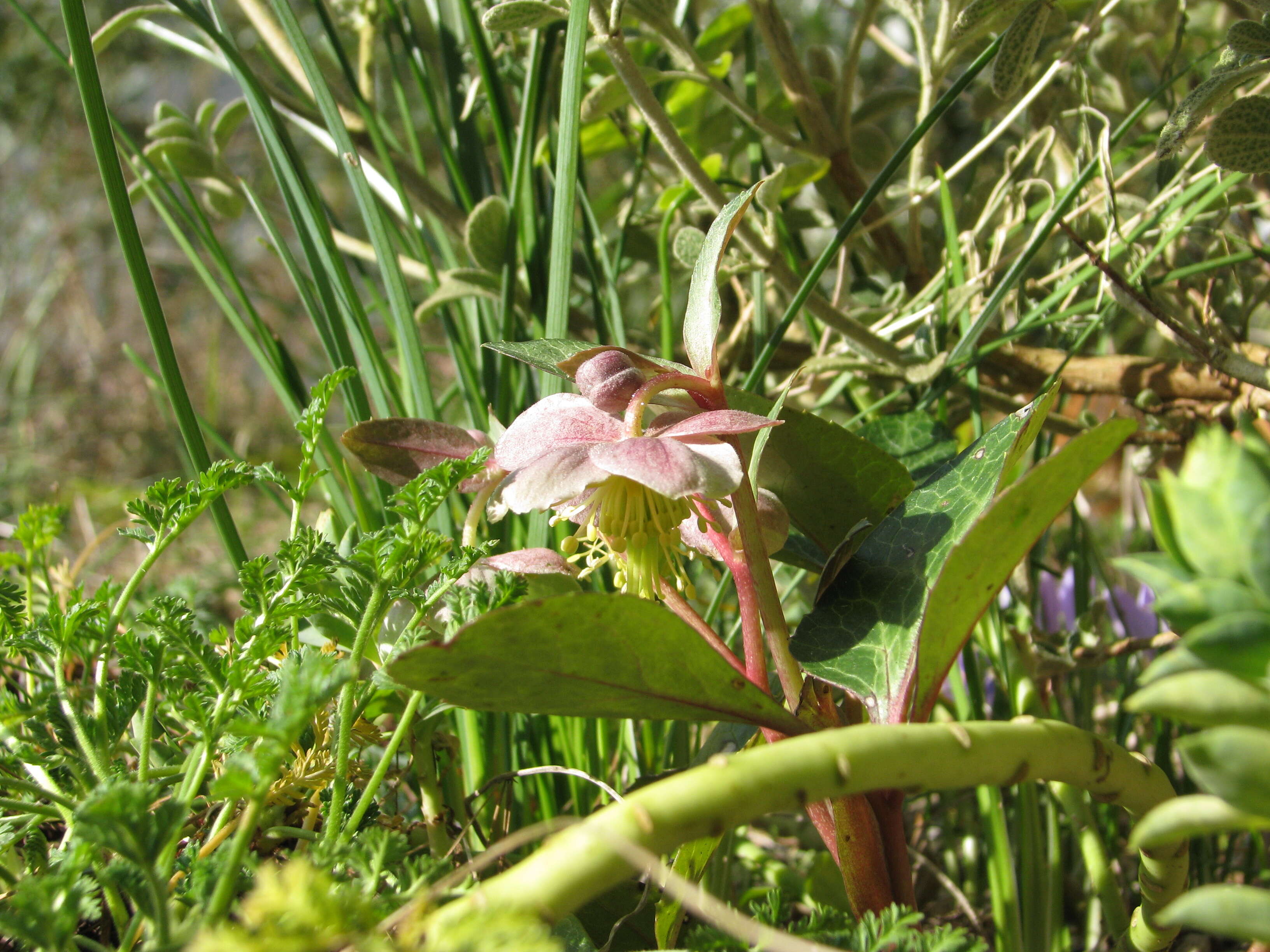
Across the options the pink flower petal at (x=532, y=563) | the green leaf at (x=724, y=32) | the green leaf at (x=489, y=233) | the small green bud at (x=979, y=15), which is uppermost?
the green leaf at (x=724, y=32)

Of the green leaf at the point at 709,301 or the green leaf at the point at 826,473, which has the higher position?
the green leaf at the point at 709,301

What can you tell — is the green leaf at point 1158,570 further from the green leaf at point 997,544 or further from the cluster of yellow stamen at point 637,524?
the cluster of yellow stamen at point 637,524

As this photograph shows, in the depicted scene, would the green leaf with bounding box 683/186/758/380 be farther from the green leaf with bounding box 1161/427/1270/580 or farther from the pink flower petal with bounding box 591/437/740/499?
the green leaf with bounding box 1161/427/1270/580

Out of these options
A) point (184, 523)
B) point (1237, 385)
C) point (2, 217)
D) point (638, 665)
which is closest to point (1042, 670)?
point (1237, 385)

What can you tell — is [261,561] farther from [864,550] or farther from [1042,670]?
[1042,670]

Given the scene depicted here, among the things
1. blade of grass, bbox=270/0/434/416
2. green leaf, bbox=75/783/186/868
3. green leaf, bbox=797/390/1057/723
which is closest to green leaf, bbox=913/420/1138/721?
green leaf, bbox=797/390/1057/723

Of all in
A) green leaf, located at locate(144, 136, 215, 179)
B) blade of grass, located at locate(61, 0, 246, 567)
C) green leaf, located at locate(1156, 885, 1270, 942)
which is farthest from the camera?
green leaf, located at locate(144, 136, 215, 179)

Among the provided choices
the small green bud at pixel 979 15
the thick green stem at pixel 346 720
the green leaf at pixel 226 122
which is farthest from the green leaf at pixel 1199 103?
the green leaf at pixel 226 122
